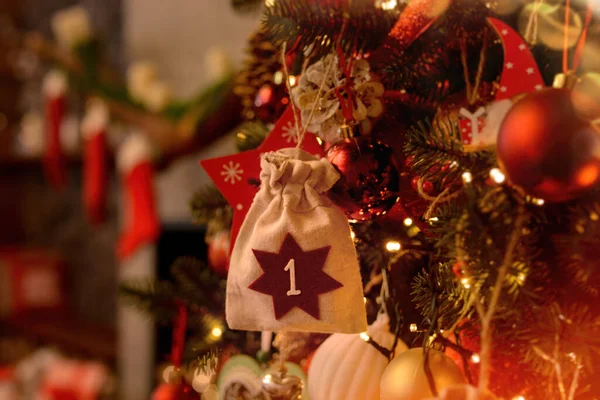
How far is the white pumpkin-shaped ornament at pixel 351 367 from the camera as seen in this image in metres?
0.47

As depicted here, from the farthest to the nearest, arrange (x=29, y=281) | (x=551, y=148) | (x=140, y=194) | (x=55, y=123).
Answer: (x=29, y=281)
(x=55, y=123)
(x=140, y=194)
(x=551, y=148)

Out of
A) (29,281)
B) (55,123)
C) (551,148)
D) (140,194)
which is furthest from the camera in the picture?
(29,281)

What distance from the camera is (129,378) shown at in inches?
68.6

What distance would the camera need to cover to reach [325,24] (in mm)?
448

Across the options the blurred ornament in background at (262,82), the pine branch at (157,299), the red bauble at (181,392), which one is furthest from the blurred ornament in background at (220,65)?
the red bauble at (181,392)

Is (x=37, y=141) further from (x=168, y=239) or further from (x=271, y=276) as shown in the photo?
(x=271, y=276)

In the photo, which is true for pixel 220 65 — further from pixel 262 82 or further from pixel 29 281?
pixel 29 281

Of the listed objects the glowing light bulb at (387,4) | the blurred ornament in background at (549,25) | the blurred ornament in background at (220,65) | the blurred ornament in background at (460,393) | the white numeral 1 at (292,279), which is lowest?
the blurred ornament in background at (220,65)

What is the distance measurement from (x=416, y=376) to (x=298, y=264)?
12 cm

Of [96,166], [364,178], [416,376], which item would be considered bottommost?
[96,166]

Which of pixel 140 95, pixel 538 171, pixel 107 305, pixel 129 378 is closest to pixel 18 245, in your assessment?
pixel 107 305

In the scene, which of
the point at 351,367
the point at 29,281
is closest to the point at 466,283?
the point at 351,367

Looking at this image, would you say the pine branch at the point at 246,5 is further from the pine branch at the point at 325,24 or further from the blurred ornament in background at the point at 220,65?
the blurred ornament in background at the point at 220,65

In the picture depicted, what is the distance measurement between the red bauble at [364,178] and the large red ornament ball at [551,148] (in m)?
0.11
